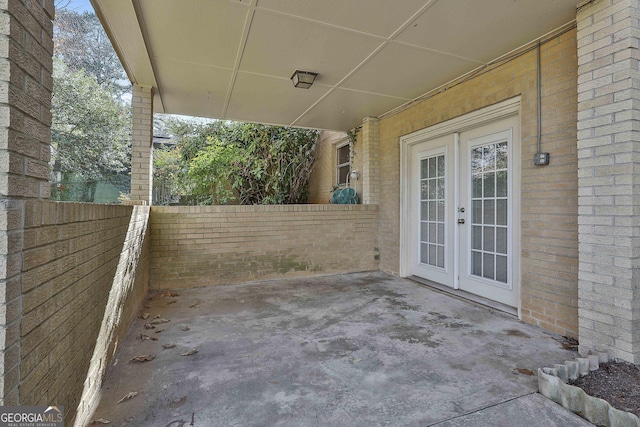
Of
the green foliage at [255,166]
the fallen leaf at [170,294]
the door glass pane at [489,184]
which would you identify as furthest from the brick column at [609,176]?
the green foliage at [255,166]

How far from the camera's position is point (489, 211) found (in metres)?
3.78

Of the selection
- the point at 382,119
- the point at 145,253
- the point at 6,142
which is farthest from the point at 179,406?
the point at 382,119

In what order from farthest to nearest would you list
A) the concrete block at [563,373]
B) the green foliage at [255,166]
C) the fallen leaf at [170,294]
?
the green foliage at [255,166]
the fallen leaf at [170,294]
the concrete block at [563,373]

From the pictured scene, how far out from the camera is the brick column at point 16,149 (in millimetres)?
937

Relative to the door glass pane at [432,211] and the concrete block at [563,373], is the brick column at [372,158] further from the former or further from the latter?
the concrete block at [563,373]

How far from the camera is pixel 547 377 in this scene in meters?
1.91

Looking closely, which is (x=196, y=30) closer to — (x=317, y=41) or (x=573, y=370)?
(x=317, y=41)

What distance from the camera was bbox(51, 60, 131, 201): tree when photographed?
3.03 meters

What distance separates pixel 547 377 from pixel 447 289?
244 centimetres

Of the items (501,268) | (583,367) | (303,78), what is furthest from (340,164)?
(583,367)

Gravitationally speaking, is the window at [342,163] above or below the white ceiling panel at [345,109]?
below

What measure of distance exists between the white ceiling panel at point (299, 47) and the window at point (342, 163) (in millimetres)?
3239

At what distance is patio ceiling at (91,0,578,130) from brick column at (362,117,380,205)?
41.5 inches

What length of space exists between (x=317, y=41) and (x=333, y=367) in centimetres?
301
